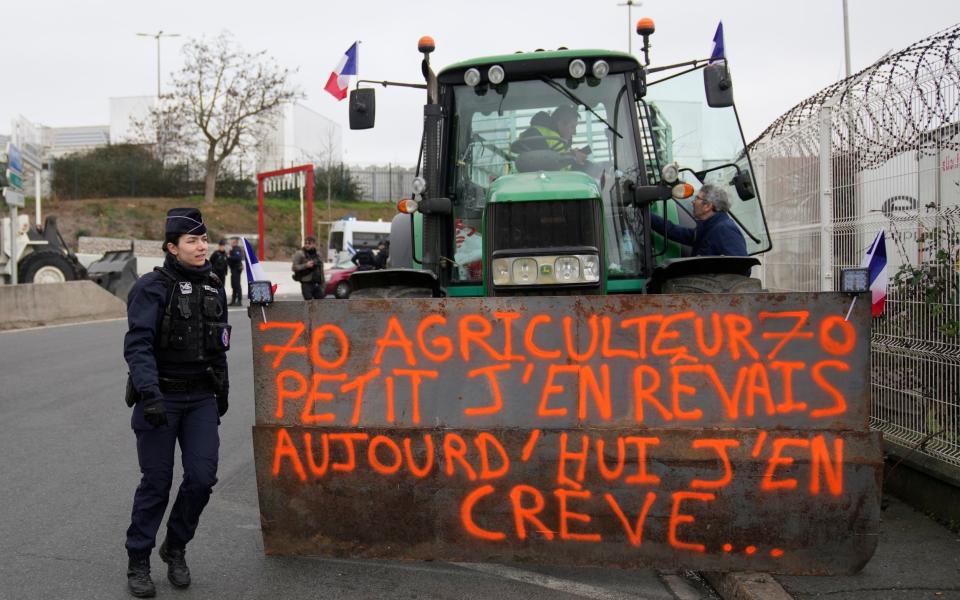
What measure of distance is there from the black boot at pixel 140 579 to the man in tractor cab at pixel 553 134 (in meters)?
3.59

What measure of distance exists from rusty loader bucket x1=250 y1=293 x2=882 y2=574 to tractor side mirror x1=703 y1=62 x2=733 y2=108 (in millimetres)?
2279

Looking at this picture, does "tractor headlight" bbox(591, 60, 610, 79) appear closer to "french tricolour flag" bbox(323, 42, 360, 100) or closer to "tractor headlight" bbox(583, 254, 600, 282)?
"tractor headlight" bbox(583, 254, 600, 282)

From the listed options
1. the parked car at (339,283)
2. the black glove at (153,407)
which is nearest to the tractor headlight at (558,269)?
the black glove at (153,407)

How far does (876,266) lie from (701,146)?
320 centimetres

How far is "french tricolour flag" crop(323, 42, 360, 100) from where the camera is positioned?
10047 mm

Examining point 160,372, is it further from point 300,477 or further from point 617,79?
point 617,79

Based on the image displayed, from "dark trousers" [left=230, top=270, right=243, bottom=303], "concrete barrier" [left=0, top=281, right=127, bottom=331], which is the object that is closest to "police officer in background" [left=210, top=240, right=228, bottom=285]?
"dark trousers" [left=230, top=270, right=243, bottom=303]

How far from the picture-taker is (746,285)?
20.5ft

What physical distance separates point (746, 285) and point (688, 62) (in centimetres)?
156

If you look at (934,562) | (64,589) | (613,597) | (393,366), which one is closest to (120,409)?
(64,589)

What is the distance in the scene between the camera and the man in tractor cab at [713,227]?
278 inches

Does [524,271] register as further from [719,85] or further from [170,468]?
[170,468]

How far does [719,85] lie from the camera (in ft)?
21.3

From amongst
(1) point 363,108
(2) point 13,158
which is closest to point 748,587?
(1) point 363,108
